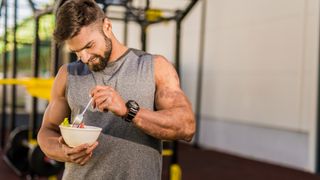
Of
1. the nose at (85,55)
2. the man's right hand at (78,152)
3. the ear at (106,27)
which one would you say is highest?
the ear at (106,27)

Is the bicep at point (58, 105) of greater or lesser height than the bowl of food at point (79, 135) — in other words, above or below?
above

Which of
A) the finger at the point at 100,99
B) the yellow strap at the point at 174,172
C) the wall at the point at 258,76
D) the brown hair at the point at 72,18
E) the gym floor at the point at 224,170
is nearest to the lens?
the finger at the point at 100,99

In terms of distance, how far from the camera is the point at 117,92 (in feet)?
4.56

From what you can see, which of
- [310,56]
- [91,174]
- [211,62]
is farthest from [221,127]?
[91,174]

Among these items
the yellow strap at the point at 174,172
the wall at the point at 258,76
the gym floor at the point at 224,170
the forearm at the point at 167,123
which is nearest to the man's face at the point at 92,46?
the forearm at the point at 167,123

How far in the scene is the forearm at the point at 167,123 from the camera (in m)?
1.32

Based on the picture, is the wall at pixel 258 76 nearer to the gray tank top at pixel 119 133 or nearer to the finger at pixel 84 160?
the gray tank top at pixel 119 133

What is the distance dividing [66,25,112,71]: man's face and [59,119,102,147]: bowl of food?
204 millimetres

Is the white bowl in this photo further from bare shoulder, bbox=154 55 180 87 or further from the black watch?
bare shoulder, bbox=154 55 180 87

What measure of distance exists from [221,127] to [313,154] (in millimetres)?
1706

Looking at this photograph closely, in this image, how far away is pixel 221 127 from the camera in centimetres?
682

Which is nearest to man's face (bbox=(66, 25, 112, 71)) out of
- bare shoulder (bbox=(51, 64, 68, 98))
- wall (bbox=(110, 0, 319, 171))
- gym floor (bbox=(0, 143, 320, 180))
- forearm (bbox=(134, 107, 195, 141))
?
bare shoulder (bbox=(51, 64, 68, 98))

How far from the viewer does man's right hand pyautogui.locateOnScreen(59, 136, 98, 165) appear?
1.31 meters

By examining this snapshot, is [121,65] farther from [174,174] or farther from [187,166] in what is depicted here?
[187,166]
